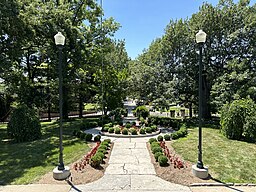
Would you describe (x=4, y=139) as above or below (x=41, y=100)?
below

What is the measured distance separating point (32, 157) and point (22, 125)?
109 inches

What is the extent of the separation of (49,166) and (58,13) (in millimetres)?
10149

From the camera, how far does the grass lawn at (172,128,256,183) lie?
584 cm

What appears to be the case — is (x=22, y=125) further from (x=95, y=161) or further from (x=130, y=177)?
(x=130, y=177)

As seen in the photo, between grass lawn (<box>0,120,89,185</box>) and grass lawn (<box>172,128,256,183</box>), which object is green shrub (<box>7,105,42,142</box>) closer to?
grass lawn (<box>0,120,89,185</box>)

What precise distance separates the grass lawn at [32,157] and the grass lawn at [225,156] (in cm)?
437

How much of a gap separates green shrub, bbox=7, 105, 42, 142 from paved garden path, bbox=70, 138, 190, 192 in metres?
4.56

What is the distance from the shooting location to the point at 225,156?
7.43 m

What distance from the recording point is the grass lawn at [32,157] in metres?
5.76

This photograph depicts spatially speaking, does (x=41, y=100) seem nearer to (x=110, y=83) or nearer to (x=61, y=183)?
(x=110, y=83)

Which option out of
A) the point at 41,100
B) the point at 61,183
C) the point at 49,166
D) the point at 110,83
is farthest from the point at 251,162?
the point at 41,100

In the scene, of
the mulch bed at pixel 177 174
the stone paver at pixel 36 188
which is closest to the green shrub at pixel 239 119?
the mulch bed at pixel 177 174

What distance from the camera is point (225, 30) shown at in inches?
595

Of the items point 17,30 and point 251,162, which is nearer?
point 251,162
